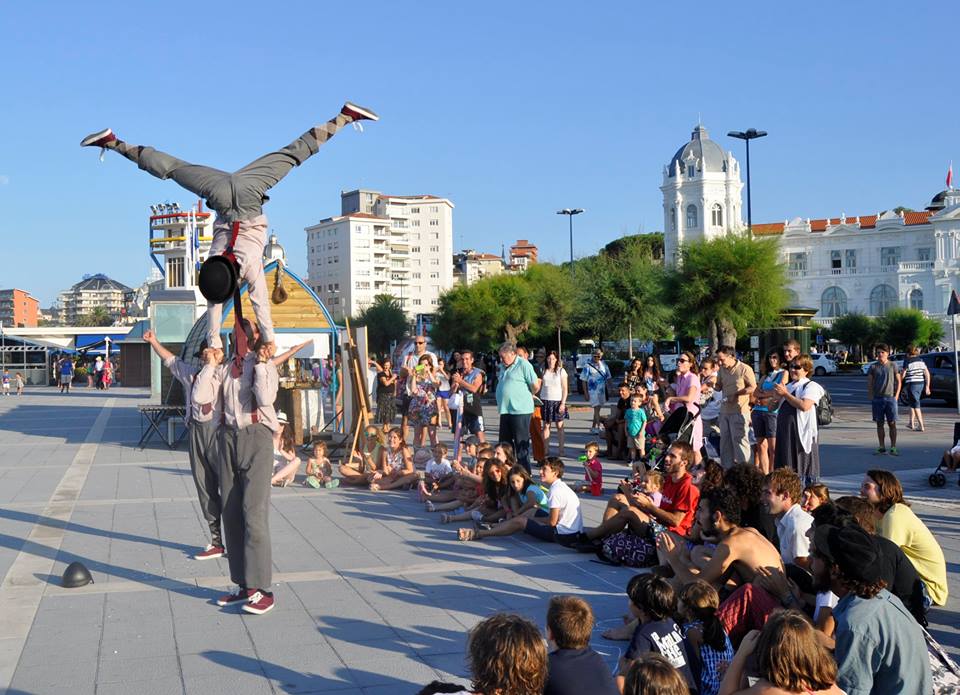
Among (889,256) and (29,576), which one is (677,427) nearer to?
(29,576)

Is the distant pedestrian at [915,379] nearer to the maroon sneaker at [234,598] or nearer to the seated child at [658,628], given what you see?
the maroon sneaker at [234,598]

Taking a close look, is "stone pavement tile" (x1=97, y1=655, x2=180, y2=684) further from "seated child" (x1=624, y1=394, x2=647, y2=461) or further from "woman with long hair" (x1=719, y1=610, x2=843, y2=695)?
"seated child" (x1=624, y1=394, x2=647, y2=461)

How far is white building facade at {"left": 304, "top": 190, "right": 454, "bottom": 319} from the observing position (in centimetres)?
13738

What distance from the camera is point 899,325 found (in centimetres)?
6700

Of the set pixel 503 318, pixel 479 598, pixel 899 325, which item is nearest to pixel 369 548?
pixel 479 598

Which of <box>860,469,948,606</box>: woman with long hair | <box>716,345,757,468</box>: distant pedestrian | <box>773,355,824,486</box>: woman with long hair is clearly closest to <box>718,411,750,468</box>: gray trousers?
<box>716,345,757,468</box>: distant pedestrian

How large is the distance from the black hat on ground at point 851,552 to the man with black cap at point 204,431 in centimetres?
494

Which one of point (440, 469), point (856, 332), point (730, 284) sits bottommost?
point (440, 469)

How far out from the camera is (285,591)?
7227 mm

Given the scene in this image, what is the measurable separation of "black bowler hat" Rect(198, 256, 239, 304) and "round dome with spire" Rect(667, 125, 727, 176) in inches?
4239

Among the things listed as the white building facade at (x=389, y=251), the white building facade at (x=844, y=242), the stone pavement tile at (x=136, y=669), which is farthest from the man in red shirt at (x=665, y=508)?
the white building facade at (x=389, y=251)

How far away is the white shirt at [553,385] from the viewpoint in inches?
613

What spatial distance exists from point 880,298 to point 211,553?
9643cm

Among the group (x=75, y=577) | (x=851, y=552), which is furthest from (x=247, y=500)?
(x=851, y=552)
